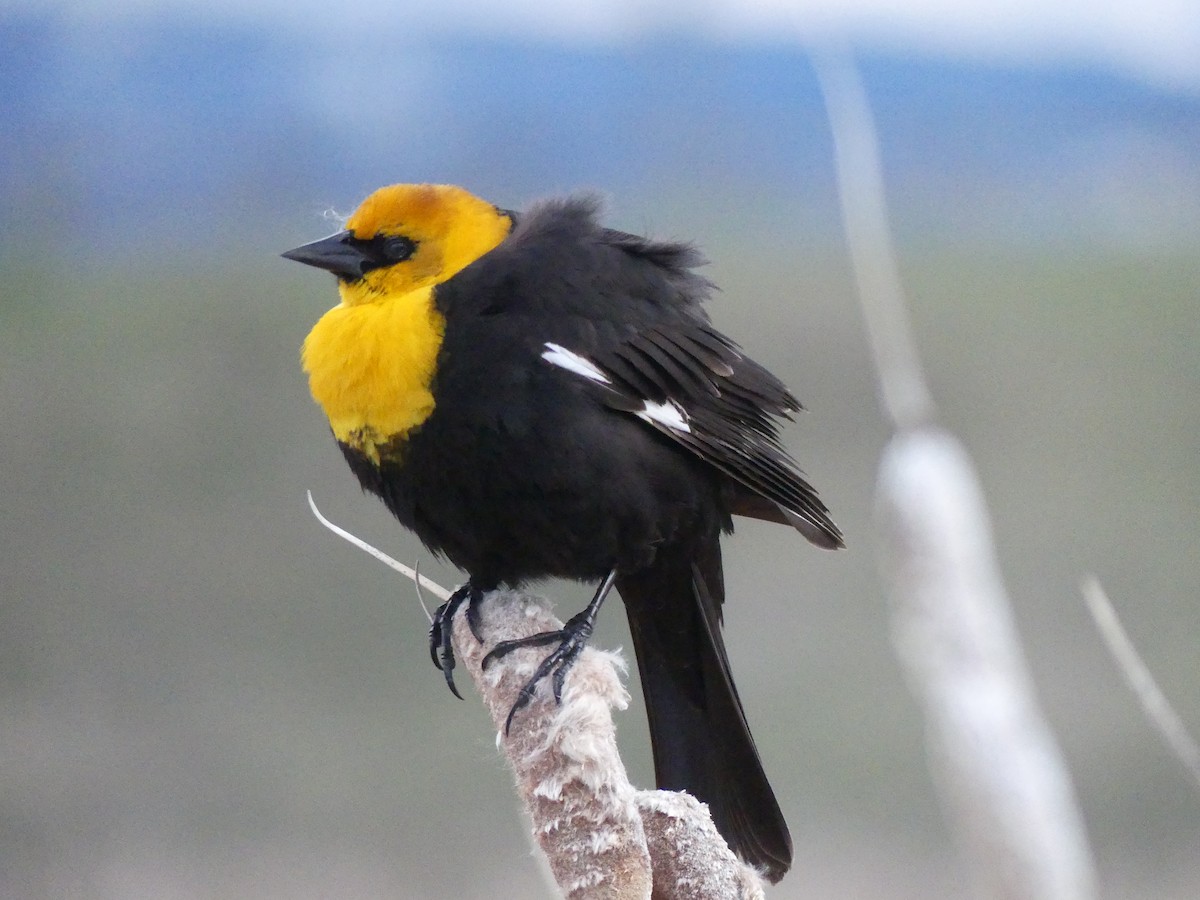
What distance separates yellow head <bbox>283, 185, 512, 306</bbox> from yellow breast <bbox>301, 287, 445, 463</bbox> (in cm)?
4

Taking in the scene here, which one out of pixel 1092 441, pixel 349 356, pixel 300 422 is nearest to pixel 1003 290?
pixel 1092 441

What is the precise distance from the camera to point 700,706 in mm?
679

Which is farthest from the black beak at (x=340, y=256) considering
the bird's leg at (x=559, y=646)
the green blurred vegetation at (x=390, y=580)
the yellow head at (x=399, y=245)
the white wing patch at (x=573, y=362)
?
the green blurred vegetation at (x=390, y=580)

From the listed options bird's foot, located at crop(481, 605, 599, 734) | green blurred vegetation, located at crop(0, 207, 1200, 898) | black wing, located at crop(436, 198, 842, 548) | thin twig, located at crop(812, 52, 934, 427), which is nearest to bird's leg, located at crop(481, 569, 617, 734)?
bird's foot, located at crop(481, 605, 599, 734)

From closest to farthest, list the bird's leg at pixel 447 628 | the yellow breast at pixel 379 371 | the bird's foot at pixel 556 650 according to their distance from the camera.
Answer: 1. the bird's foot at pixel 556 650
2. the yellow breast at pixel 379 371
3. the bird's leg at pixel 447 628

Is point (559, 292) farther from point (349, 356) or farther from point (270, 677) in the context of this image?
point (270, 677)

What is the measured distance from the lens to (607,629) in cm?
142

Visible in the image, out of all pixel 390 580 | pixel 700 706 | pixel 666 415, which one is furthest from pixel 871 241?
pixel 390 580

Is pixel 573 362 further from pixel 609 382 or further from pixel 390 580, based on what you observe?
pixel 390 580

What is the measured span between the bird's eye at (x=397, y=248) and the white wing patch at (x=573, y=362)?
0.39 feet

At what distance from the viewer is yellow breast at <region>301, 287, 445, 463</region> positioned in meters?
0.62

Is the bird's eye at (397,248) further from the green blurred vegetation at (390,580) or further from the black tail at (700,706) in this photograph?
the green blurred vegetation at (390,580)

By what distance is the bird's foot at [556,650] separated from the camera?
1.57 ft

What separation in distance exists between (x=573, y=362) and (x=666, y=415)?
0.06 meters
